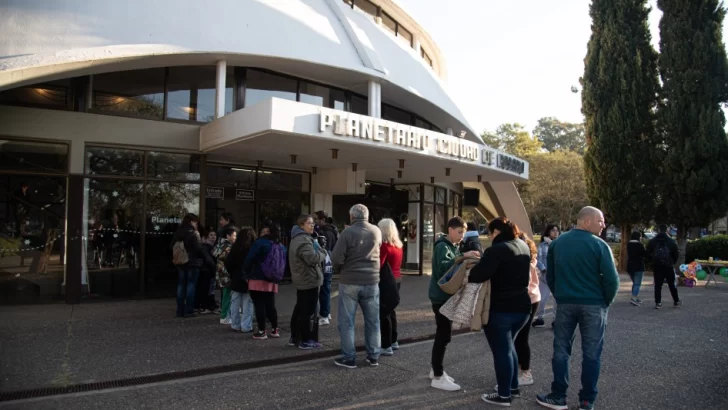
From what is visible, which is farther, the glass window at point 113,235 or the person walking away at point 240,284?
the glass window at point 113,235

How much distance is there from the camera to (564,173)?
33.9 metres

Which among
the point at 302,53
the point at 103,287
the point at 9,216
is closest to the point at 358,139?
the point at 302,53

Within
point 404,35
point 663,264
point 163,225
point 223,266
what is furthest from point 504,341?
point 404,35

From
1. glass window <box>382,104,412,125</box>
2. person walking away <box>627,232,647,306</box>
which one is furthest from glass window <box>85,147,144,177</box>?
person walking away <box>627,232,647,306</box>

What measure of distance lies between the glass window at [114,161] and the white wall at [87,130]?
→ 180 mm

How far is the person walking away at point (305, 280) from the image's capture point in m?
6.38

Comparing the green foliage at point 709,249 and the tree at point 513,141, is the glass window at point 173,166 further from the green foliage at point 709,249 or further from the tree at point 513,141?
the tree at point 513,141

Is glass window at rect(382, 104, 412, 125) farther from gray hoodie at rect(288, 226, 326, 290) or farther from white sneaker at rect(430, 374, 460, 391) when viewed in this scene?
white sneaker at rect(430, 374, 460, 391)

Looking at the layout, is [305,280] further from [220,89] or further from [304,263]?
[220,89]

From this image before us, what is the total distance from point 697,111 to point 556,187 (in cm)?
1542

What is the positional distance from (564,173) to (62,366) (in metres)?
32.9

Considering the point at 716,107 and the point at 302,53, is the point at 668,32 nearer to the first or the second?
the point at 716,107

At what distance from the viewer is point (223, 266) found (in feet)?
27.0

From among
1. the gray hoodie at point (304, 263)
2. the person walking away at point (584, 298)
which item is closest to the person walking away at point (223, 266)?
the gray hoodie at point (304, 263)
